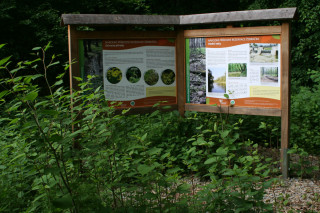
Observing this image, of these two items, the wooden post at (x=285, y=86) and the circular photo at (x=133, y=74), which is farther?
the circular photo at (x=133, y=74)

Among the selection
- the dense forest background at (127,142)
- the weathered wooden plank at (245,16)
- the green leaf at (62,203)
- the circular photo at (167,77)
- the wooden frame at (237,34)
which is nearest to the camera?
the green leaf at (62,203)

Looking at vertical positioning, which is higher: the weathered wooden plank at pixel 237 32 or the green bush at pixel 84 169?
the weathered wooden plank at pixel 237 32

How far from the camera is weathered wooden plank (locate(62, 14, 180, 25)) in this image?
5609 mm

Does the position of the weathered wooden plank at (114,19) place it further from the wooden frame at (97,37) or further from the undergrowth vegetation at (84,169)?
the undergrowth vegetation at (84,169)

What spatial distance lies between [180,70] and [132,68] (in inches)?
29.9

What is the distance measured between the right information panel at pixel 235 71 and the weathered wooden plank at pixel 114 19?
1.55 ft

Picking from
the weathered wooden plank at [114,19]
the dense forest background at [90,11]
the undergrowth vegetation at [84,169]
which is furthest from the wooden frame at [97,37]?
the dense forest background at [90,11]

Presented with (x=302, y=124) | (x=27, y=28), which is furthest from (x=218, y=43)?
(x=27, y=28)

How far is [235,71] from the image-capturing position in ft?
19.2

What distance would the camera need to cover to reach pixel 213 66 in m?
6.04

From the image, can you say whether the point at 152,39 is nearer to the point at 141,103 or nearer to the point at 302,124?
the point at 141,103

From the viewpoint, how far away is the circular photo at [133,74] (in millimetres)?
6008

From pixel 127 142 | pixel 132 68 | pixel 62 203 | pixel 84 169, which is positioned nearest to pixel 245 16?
pixel 132 68

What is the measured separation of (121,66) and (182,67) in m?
0.95
